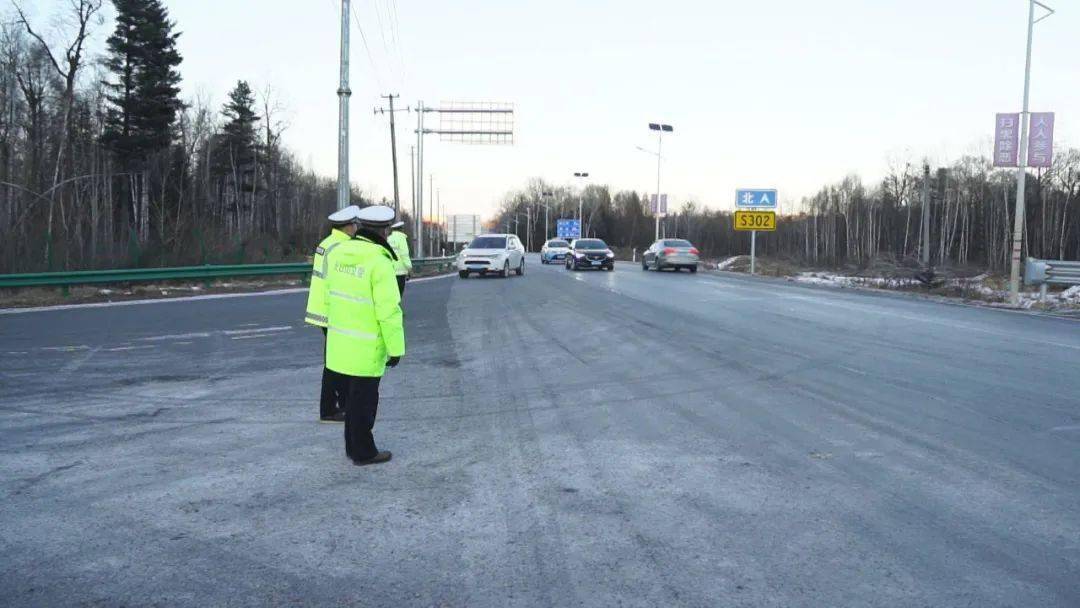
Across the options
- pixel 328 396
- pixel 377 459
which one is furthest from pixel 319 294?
pixel 377 459

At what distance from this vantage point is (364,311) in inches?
219

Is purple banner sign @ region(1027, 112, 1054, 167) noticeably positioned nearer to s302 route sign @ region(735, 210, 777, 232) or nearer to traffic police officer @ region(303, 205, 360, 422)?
traffic police officer @ region(303, 205, 360, 422)

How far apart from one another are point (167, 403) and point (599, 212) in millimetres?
126234

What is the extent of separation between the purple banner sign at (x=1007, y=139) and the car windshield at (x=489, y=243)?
18.5 meters

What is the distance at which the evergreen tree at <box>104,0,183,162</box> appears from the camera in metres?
48.4

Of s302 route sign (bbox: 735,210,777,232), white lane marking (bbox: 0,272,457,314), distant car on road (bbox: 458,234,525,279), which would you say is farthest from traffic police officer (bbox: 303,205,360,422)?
s302 route sign (bbox: 735,210,777,232)

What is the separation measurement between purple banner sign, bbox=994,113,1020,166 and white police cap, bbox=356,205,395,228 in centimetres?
2169

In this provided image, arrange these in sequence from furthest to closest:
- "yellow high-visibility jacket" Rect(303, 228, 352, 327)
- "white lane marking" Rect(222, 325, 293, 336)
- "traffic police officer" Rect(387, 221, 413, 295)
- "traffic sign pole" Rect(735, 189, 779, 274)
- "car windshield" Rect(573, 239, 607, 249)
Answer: "traffic sign pole" Rect(735, 189, 779, 274) → "car windshield" Rect(573, 239, 607, 249) → "traffic police officer" Rect(387, 221, 413, 295) → "white lane marking" Rect(222, 325, 293, 336) → "yellow high-visibility jacket" Rect(303, 228, 352, 327)

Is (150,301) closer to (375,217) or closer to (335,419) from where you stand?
(335,419)

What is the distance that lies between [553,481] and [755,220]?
136 ft

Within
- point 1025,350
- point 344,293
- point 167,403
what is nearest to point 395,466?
point 344,293

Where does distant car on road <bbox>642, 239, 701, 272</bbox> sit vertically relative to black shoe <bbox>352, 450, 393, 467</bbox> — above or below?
above

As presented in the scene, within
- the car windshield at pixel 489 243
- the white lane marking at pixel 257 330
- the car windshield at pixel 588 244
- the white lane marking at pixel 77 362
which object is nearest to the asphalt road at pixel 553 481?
the white lane marking at pixel 77 362

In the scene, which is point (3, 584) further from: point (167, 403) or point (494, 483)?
point (167, 403)
